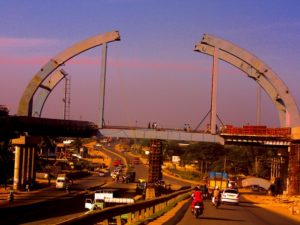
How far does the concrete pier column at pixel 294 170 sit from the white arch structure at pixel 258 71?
4.36 meters

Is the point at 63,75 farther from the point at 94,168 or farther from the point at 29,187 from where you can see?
the point at 94,168

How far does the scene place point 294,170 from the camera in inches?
2729

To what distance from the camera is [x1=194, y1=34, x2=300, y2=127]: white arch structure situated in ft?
241

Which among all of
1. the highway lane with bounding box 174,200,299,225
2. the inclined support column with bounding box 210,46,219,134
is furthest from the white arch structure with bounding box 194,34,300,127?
the highway lane with bounding box 174,200,299,225

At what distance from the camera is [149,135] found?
78688 mm

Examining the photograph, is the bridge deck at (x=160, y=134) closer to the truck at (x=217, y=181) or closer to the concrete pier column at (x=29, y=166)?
the truck at (x=217, y=181)

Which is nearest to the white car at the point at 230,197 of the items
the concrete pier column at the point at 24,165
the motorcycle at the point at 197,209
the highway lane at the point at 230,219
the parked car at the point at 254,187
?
the highway lane at the point at 230,219

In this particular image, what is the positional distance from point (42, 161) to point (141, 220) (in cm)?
11305

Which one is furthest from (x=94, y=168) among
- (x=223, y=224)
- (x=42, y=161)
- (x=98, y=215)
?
(x=98, y=215)

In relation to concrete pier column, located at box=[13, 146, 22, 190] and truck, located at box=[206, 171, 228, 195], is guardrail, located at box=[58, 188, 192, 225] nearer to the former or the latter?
concrete pier column, located at box=[13, 146, 22, 190]

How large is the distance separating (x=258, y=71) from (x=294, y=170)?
13.6 meters

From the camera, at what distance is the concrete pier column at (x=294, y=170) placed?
6919 centimetres

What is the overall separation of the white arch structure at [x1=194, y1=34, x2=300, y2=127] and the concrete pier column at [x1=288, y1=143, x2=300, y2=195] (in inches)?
172

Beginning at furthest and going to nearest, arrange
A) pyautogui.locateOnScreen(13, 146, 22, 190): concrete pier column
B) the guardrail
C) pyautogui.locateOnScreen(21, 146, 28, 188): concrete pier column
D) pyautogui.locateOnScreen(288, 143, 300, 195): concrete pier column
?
pyautogui.locateOnScreen(21, 146, 28, 188): concrete pier column
pyautogui.locateOnScreen(13, 146, 22, 190): concrete pier column
pyautogui.locateOnScreen(288, 143, 300, 195): concrete pier column
the guardrail
